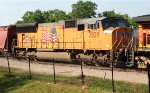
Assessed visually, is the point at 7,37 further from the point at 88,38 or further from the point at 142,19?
the point at 142,19

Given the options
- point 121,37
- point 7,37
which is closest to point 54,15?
point 7,37

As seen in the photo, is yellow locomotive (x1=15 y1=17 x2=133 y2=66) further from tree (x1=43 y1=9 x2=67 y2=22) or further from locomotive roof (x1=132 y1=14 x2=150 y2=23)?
tree (x1=43 y1=9 x2=67 y2=22)

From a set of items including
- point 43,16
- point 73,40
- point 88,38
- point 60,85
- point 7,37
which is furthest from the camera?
point 43,16

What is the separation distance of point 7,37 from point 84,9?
166 ft

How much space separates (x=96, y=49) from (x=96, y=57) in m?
0.69

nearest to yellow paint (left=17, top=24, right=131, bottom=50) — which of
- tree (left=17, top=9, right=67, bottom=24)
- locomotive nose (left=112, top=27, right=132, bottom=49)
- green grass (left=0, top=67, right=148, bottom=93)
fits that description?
locomotive nose (left=112, top=27, right=132, bottom=49)

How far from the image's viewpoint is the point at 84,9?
86000 millimetres

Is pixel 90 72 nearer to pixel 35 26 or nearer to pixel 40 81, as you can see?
pixel 40 81

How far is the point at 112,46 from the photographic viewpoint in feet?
82.9

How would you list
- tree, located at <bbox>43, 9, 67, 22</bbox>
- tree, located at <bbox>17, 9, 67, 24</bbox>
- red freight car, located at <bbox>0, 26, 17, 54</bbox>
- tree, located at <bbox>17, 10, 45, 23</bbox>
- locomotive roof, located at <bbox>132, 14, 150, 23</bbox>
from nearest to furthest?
locomotive roof, located at <bbox>132, 14, 150, 23</bbox>, red freight car, located at <bbox>0, 26, 17, 54</bbox>, tree, located at <bbox>17, 10, 45, 23</bbox>, tree, located at <bbox>17, 9, 67, 24</bbox>, tree, located at <bbox>43, 9, 67, 22</bbox>

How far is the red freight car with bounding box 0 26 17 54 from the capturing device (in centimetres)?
3712

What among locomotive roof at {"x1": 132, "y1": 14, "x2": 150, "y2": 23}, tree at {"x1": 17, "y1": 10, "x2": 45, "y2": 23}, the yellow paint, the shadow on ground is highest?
tree at {"x1": 17, "y1": 10, "x2": 45, "y2": 23}

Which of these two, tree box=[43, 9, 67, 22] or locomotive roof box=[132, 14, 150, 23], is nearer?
locomotive roof box=[132, 14, 150, 23]

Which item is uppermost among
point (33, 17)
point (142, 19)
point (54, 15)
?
point (54, 15)
